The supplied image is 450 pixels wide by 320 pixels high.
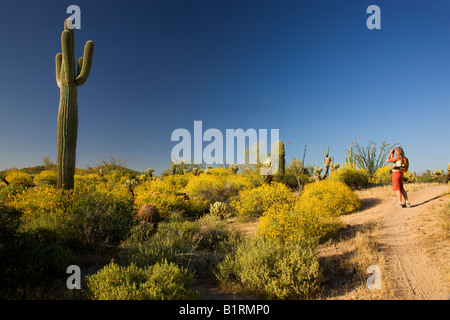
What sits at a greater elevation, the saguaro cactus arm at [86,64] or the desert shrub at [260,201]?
the saguaro cactus arm at [86,64]

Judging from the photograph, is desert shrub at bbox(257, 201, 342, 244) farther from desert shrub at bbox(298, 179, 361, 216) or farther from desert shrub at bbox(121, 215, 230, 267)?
desert shrub at bbox(298, 179, 361, 216)

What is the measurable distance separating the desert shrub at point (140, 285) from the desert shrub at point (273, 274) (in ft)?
3.18

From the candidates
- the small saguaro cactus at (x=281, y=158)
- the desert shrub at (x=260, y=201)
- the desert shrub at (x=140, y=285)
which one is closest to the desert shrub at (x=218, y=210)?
the desert shrub at (x=260, y=201)

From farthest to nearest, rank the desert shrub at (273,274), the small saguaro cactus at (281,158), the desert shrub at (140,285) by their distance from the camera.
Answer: the small saguaro cactus at (281,158)
the desert shrub at (273,274)
the desert shrub at (140,285)

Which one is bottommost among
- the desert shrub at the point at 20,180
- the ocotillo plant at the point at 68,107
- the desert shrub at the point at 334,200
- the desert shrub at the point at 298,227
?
the desert shrub at the point at 298,227

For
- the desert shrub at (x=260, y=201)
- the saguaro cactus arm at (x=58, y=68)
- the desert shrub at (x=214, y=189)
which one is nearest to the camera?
the saguaro cactus arm at (x=58, y=68)

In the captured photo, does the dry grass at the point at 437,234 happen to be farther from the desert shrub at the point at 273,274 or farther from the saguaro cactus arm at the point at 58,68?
the saguaro cactus arm at the point at 58,68

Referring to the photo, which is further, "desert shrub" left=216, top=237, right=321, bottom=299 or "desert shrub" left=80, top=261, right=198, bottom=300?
"desert shrub" left=216, top=237, right=321, bottom=299

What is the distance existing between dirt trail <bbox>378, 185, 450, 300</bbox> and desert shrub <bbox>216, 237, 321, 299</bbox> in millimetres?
1413

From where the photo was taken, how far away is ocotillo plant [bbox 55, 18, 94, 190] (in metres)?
8.60

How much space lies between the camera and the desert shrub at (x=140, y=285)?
3367 millimetres

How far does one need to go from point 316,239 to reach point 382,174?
16187 mm

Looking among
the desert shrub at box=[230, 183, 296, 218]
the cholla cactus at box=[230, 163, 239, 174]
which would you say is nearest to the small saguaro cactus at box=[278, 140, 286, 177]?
the cholla cactus at box=[230, 163, 239, 174]
